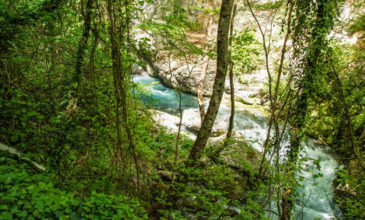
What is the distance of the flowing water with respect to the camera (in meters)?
5.50

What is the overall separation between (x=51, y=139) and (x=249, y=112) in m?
11.0

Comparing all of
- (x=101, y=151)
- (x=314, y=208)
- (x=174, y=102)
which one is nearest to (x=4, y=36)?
(x=101, y=151)

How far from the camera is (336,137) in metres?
9.01

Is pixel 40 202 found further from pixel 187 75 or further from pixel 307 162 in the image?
pixel 187 75

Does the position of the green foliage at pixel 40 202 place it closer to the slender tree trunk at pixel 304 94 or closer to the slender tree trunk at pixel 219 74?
the slender tree trunk at pixel 219 74

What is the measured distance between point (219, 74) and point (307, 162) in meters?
7.31

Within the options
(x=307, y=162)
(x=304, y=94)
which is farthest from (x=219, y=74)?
(x=307, y=162)

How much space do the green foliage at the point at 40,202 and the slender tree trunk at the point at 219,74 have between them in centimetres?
184

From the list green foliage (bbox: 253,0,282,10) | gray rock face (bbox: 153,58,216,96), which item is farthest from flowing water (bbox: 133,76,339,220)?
green foliage (bbox: 253,0,282,10)

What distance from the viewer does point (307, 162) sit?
8.41 meters

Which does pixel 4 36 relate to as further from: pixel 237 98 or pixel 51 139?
pixel 237 98

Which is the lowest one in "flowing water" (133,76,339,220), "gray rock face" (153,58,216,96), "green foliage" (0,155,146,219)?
"flowing water" (133,76,339,220)

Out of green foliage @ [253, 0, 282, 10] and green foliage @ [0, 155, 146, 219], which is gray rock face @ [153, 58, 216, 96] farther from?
green foliage @ [0, 155, 146, 219]

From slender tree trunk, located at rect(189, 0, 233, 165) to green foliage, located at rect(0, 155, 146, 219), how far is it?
6.03 ft
